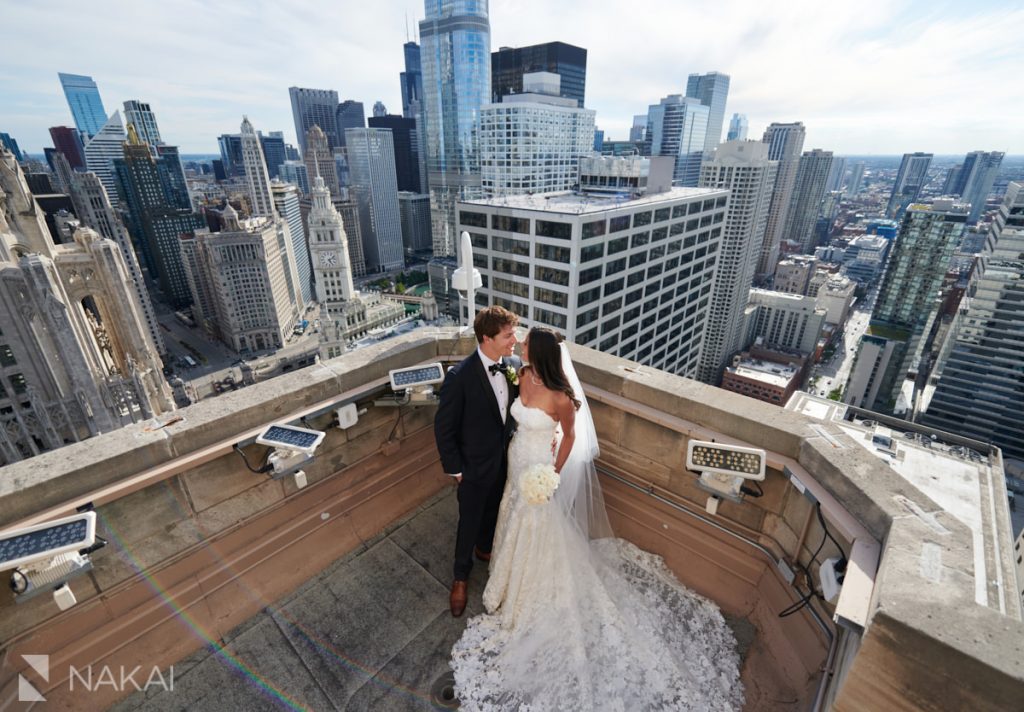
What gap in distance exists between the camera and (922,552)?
258 cm

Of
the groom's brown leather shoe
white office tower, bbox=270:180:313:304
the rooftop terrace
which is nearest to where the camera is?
the rooftop terrace

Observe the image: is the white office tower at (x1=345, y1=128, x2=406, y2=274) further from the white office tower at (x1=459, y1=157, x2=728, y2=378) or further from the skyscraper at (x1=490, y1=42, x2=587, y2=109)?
the white office tower at (x1=459, y1=157, x2=728, y2=378)

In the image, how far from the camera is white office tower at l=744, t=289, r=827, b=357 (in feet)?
285

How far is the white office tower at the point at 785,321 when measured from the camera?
8688 cm

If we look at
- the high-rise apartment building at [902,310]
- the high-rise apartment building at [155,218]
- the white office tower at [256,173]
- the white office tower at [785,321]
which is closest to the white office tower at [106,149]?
the high-rise apartment building at [155,218]

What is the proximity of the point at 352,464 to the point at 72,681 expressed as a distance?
2646 millimetres

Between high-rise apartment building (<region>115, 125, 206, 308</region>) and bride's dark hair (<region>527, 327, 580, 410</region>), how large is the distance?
4880 inches

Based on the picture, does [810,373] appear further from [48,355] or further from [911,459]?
[48,355]

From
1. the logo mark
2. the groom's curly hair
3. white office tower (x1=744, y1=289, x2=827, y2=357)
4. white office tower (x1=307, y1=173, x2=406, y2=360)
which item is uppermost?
the groom's curly hair

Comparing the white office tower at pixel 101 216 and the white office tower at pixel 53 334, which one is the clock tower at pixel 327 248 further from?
the white office tower at pixel 101 216

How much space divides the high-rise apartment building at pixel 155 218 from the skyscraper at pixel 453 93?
59222 millimetres

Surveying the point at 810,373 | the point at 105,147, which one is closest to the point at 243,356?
the point at 810,373

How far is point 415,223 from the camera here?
135 meters

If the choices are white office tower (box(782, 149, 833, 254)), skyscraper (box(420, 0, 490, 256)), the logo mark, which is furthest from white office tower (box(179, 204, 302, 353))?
white office tower (box(782, 149, 833, 254))
